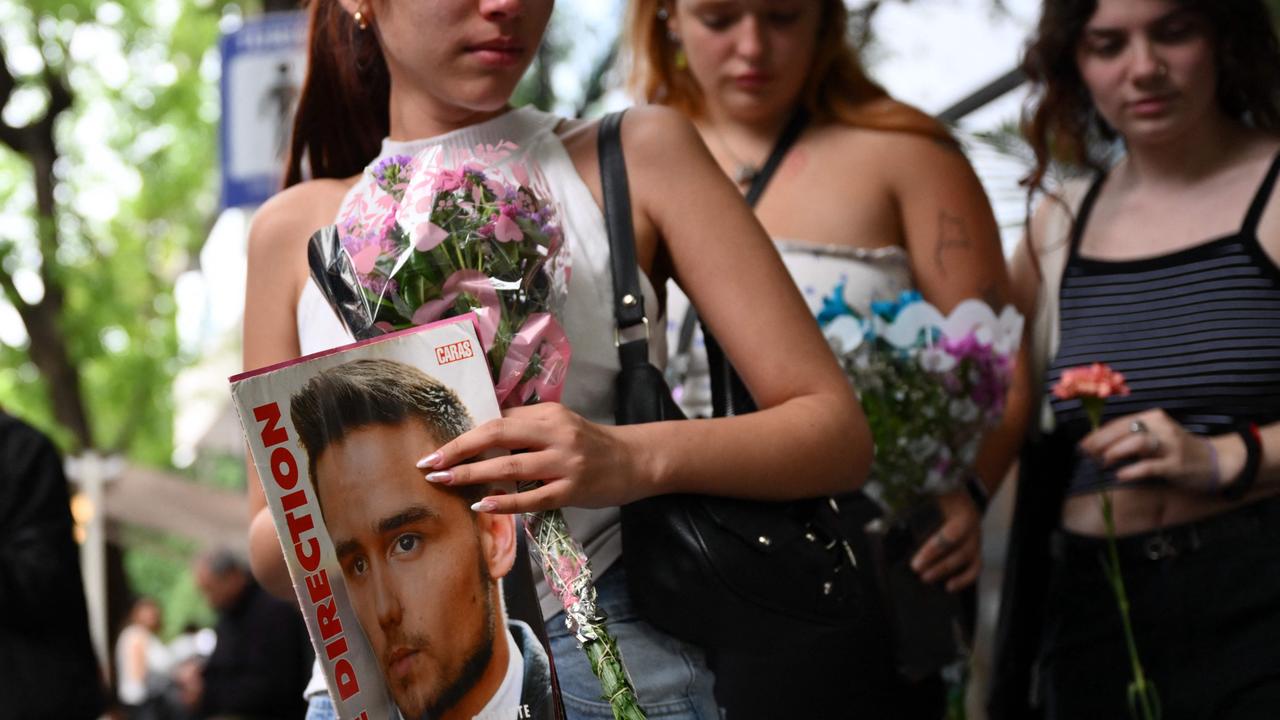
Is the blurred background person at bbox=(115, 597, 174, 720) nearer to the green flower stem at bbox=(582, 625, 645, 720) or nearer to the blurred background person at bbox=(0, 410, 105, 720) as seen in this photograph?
the blurred background person at bbox=(0, 410, 105, 720)

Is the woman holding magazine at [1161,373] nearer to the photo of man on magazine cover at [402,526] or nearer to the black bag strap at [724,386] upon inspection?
the black bag strap at [724,386]

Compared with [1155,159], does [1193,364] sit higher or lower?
lower

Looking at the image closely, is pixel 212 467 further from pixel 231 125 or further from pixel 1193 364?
pixel 1193 364

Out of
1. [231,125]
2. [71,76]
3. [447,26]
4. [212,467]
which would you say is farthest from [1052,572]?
[212,467]

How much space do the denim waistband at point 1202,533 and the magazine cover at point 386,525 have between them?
6.17ft

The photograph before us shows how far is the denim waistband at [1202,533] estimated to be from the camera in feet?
10.1

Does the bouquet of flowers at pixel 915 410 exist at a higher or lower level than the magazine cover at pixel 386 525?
lower

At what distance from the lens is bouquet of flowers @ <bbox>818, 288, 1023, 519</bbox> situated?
299 cm

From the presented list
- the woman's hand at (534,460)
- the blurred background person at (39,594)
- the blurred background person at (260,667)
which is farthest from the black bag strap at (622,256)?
the blurred background person at (260,667)

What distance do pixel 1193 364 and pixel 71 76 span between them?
16.1 metres

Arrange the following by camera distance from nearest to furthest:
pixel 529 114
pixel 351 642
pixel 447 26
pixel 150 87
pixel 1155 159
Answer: pixel 351 642, pixel 447 26, pixel 529 114, pixel 1155 159, pixel 150 87

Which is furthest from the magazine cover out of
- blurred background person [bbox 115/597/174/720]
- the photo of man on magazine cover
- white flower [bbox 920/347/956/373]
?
blurred background person [bbox 115/597/174/720]

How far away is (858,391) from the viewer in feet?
9.78

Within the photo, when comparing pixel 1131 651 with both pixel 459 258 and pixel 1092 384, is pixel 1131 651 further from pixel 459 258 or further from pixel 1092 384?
pixel 459 258
